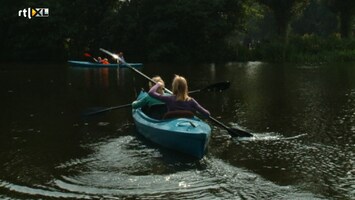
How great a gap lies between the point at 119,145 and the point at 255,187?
420 centimetres

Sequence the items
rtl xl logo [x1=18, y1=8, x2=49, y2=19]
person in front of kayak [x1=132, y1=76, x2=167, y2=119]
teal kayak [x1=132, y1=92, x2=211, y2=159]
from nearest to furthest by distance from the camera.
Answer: teal kayak [x1=132, y1=92, x2=211, y2=159] < person in front of kayak [x1=132, y1=76, x2=167, y2=119] < rtl xl logo [x1=18, y1=8, x2=49, y2=19]

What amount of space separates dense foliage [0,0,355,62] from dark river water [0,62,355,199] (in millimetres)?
28900

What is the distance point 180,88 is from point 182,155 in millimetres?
1425

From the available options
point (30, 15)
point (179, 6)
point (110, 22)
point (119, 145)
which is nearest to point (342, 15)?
point (179, 6)

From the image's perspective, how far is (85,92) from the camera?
21578 mm

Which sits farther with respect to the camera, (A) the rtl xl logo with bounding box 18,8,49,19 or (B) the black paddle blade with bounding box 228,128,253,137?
(A) the rtl xl logo with bounding box 18,8,49,19

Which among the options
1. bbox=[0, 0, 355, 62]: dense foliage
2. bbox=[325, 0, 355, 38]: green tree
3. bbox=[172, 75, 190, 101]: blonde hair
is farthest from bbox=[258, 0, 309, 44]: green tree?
bbox=[172, 75, 190, 101]: blonde hair

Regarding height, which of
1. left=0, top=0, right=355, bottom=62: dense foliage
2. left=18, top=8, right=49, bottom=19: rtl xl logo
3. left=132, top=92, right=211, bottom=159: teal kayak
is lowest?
left=132, top=92, right=211, bottom=159: teal kayak

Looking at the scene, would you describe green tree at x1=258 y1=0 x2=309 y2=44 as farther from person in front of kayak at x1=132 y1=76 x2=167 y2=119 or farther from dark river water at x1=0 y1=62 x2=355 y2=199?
person in front of kayak at x1=132 y1=76 x2=167 y2=119

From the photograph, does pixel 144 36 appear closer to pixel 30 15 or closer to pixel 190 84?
pixel 30 15

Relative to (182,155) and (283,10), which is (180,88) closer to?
(182,155)

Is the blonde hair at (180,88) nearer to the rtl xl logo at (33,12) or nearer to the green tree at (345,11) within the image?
the rtl xl logo at (33,12)

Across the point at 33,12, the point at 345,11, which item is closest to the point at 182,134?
the point at 33,12

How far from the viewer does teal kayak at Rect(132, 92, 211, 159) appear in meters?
9.34
